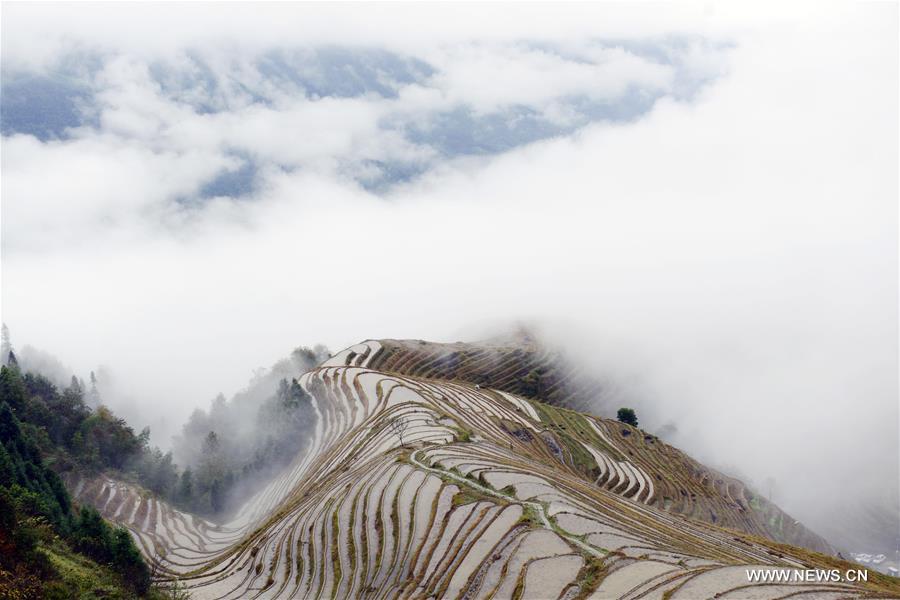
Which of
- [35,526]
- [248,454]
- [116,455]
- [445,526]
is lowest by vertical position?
[116,455]

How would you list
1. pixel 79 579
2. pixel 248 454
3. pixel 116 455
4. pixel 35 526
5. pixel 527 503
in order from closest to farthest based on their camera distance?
pixel 79 579, pixel 35 526, pixel 527 503, pixel 116 455, pixel 248 454

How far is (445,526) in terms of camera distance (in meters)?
53.0

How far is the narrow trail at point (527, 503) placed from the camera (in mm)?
45484

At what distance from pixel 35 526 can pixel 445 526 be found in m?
34.1

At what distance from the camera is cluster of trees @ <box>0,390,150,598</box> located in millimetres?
40188

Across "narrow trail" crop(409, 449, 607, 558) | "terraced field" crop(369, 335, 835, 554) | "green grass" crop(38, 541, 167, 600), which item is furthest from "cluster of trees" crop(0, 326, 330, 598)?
"terraced field" crop(369, 335, 835, 554)

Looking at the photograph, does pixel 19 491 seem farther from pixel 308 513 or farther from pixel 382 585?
pixel 382 585

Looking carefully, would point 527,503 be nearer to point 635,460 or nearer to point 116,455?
point 635,460

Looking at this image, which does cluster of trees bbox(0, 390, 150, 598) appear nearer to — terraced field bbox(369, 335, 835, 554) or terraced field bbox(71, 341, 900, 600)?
terraced field bbox(71, 341, 900, 600)

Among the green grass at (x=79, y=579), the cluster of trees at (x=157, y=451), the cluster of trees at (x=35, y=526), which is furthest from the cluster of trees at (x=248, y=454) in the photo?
the green grass at (x=79, y=579)

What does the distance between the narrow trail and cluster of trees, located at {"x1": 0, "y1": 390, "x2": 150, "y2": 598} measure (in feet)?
92.1

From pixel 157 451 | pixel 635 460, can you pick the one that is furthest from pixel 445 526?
pixel 157 451

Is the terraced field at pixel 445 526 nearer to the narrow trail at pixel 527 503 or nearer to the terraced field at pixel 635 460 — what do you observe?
the narrow trail at pixel 527 503

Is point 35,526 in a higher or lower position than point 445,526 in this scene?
lower
